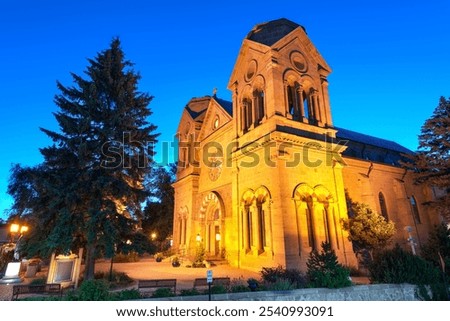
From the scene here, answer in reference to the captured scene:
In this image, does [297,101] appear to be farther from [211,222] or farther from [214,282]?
[214,282]

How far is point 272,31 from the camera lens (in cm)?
2044

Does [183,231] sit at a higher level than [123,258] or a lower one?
higher

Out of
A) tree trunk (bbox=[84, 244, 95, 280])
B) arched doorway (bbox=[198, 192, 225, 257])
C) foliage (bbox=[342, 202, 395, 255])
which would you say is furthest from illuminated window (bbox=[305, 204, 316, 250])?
tree trunk (bbox=[84, 244, 95, 280])

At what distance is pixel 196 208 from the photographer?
84.1 feet

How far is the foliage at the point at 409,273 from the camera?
416 inches

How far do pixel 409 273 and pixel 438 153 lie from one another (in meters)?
15.7

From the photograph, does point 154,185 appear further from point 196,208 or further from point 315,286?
point 315,286

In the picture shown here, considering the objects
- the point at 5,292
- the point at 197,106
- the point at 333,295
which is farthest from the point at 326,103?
the point at 5,292

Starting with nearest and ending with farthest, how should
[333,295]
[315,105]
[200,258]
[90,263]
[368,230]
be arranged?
[333,295], [90,263], [368,230], [315,105], [200,258]

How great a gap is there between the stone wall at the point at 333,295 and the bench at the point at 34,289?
17.7 feet

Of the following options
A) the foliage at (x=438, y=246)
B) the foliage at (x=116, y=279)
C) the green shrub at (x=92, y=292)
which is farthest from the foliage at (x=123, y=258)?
the foliage at (x=438, y=246)

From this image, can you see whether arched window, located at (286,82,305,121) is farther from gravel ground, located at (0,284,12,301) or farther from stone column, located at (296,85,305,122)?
gravel ground, located at (0,284,12,301)

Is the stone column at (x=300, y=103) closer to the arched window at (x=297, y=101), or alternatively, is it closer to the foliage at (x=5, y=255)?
the arched window at (x=297, y=101)

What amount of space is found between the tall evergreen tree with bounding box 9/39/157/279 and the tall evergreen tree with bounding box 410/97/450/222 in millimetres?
22584
